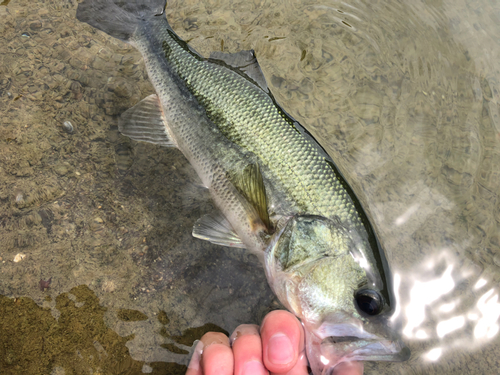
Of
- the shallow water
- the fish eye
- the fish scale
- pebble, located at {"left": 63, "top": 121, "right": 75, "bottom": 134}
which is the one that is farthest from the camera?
pebble, located at {"left": 63, "top": 121, "right": 75, "bottom": 134}

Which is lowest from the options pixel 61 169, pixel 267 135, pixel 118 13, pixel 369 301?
pixel 61 169

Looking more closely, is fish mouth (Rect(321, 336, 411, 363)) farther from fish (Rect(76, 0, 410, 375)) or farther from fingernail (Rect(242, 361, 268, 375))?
fingernail (Rect(242, 361, 268, 375))

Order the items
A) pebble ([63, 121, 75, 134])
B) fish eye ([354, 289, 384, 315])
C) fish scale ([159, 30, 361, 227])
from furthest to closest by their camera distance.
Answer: pebble ([63, 121, 75, 134]) → fish scale ([159, 30, 361, 227]) → fish eye ([354, 289, 384, 315])

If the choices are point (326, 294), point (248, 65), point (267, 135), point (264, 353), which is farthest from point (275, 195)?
point (248, 65)

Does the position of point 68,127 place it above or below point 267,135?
below

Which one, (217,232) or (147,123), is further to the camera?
(147,123)

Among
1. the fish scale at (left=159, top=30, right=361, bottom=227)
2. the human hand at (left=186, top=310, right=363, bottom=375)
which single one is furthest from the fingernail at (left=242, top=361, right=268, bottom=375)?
the fish scale at (left=159, top=30, right=361, bottom=227)

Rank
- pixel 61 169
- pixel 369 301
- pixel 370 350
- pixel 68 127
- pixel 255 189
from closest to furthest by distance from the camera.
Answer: pixel 370 350 < pixel 369 301 < pixel 255 189 < pixel 61 169 < pixel 68 127

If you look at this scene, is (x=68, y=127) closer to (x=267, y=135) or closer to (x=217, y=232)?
(x=217, y=232)
